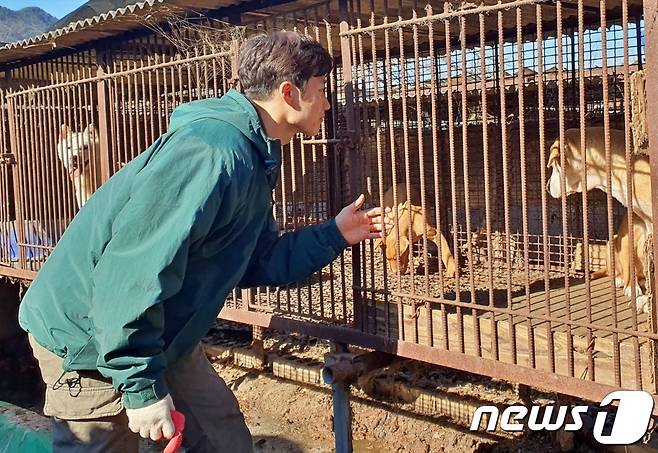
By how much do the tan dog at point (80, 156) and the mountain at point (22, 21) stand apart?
147 ft

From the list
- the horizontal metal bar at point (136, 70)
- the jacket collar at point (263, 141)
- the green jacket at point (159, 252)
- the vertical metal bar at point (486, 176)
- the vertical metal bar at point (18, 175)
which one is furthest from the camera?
the vertical metal bar at point (18, 175)

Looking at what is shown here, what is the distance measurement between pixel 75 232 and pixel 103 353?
57cm

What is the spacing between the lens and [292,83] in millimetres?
2725

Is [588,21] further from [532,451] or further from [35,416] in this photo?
[35,416]

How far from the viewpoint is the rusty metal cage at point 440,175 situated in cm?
328

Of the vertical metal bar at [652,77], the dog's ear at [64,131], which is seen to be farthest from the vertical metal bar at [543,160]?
the dog's ear at [64,131]

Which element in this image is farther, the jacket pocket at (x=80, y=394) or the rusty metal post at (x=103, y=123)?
the rusty metal post at (x=103, y=123)

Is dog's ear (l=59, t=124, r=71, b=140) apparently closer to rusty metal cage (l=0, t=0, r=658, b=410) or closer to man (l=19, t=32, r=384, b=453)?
rusty metal cage (l=0, t=0, r=658, b=410)

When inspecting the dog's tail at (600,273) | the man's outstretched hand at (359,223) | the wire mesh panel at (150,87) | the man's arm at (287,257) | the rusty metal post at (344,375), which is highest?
the wire mesh panel at (150,87)

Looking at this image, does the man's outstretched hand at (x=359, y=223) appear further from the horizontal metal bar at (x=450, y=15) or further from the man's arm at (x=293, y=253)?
the horizontal metal bar at (x=450, y=15)

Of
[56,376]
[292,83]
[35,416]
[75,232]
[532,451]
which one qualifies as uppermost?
[292,83]

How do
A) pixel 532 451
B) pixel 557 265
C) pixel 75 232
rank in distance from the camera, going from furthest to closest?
1. pixel 557 265
2. pixel 532 451
3. pixel 75 232

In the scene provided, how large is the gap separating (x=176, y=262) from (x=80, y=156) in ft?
14.5

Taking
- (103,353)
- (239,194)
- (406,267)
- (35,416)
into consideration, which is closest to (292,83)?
(239,194)
